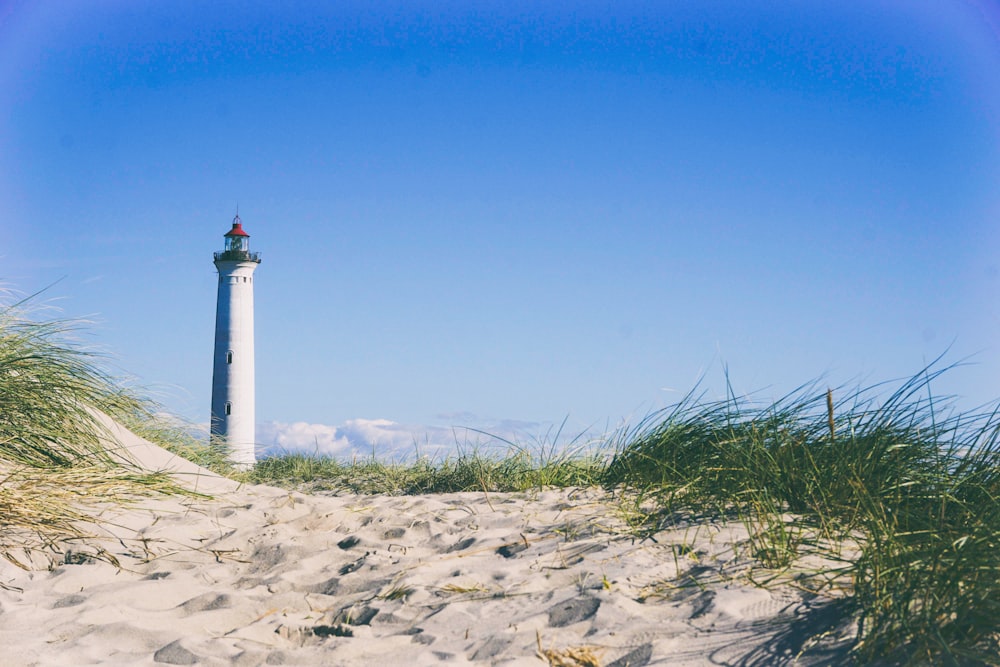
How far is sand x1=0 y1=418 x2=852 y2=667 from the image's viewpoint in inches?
109

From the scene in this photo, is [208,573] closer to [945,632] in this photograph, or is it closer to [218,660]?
[218,660]

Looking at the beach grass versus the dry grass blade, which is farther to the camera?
the beach grass

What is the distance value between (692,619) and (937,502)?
146 cm

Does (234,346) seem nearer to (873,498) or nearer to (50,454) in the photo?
(50,454)

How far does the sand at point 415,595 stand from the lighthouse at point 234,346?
664 inches

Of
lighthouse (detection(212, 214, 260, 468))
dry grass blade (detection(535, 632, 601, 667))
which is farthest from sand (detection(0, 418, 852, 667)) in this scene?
lighthouse (detection(212, 214, 260, 468))

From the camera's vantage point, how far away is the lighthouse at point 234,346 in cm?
2086

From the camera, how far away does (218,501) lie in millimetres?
5230

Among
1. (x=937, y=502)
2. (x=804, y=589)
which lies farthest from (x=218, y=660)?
(x=937, y=502)

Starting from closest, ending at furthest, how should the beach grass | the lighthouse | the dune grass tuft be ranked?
the dune grass tuft < the beach grass < the lighthouse

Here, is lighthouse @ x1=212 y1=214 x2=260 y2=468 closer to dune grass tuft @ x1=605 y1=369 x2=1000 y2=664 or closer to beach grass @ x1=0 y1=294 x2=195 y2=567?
beach grass @ x1=0 y1=294 x2=195 y2=567

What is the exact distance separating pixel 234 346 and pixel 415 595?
19003 millimetres

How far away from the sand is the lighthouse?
16.9m

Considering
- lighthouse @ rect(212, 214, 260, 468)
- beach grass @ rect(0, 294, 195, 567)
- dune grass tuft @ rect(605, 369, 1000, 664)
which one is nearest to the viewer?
dune grass tuft @ rect(605, 369, 1000, 664)
